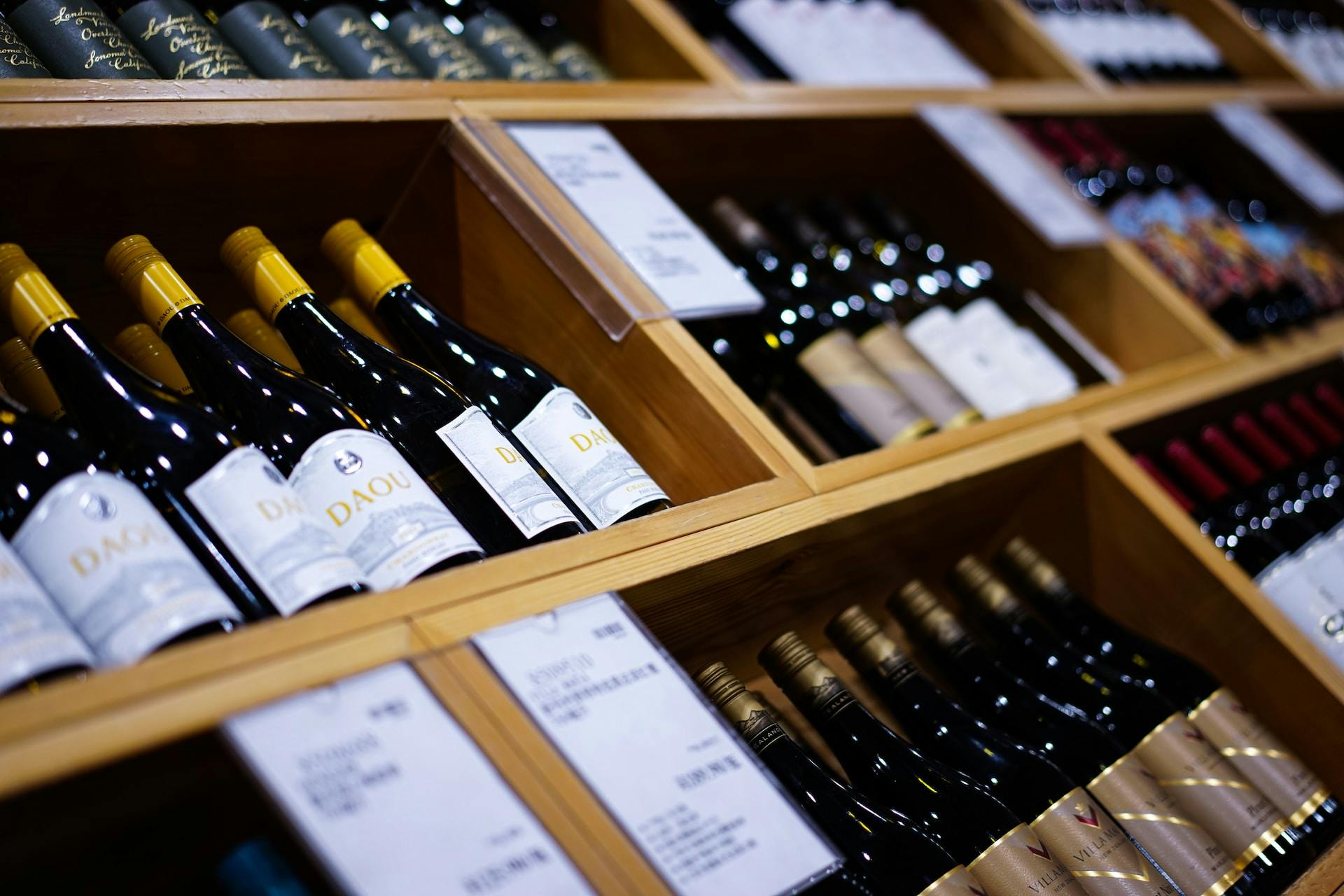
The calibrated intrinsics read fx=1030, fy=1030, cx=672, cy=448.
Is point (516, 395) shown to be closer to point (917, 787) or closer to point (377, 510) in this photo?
point (377, 510)

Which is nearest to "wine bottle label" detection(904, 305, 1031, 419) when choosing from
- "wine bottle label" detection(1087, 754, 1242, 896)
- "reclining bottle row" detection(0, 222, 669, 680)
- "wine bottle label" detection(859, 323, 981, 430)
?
"wine bottle label" detection(859, 323, 981, 430)

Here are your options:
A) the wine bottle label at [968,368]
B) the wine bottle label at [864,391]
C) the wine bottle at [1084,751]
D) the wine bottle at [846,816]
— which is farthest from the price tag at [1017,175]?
the wine bottle at [846,816]

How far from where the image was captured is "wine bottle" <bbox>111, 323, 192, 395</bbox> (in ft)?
2.69

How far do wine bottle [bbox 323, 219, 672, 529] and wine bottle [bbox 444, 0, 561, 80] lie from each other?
0.36 metres

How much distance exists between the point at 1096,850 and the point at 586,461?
51 cm

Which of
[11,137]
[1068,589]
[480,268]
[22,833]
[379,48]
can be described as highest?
[379,48]

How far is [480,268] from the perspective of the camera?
103 centimetres

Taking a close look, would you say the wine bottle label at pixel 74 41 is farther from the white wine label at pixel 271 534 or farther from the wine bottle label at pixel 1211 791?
the wine bottle label at pixel 1211 791

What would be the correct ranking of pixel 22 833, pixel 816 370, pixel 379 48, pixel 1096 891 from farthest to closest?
pixel 816 370
pixel 379 48
pixel 1096 891
pixel 22 833

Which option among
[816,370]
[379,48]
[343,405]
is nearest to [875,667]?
[816,370]

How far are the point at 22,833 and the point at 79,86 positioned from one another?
51 centimetres

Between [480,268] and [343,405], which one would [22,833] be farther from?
[480,268]

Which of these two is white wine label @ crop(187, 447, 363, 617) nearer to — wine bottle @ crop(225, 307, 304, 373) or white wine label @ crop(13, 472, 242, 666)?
white wine label @ crop(13, 472, 242, 666)

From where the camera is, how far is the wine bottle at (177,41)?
0.88m
